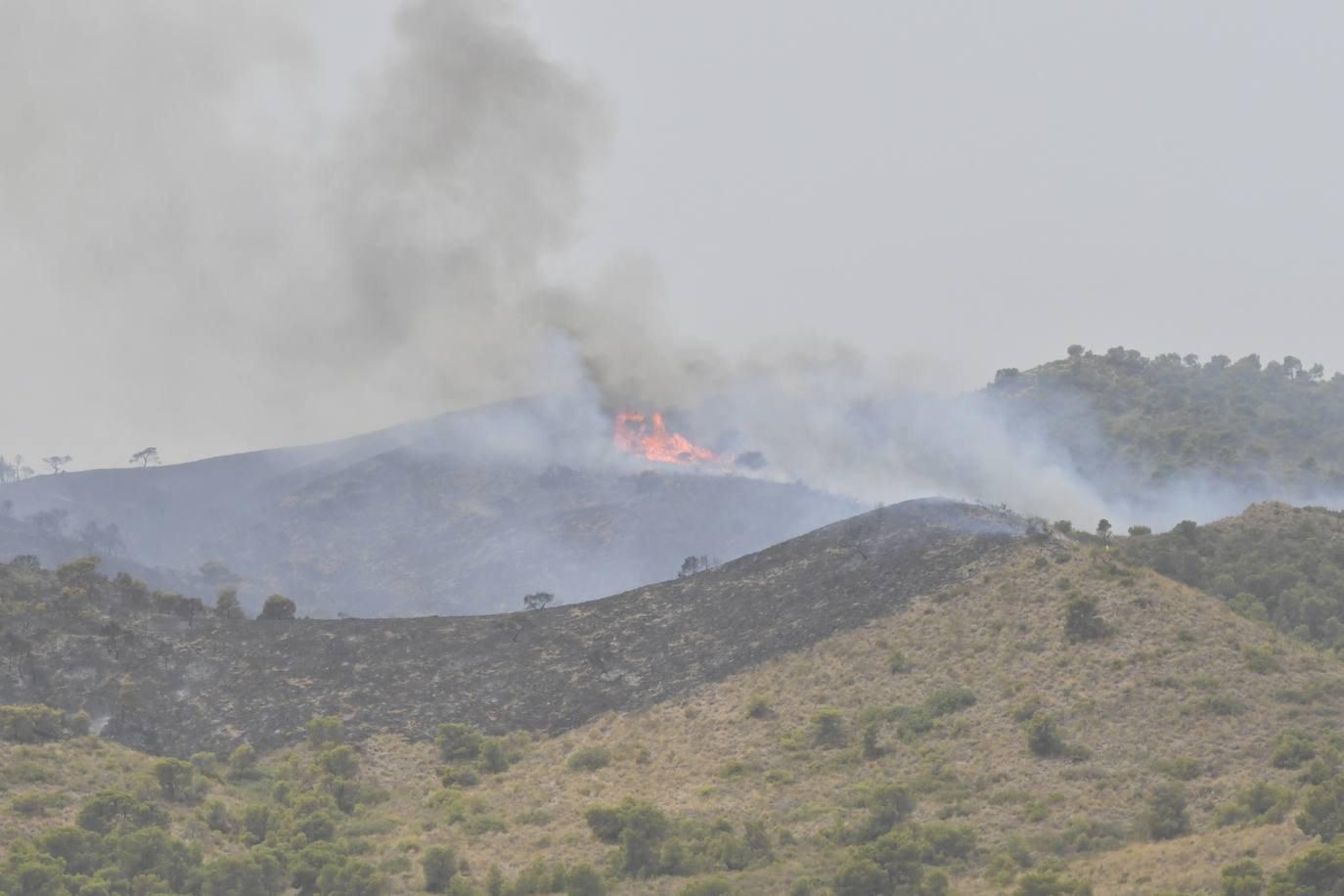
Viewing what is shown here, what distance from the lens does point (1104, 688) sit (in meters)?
72.2

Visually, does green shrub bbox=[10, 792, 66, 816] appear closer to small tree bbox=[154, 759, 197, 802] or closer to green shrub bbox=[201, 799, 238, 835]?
small tree bbox=[154, 759, 197, 802]

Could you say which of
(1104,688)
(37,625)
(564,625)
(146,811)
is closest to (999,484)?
(564,625)

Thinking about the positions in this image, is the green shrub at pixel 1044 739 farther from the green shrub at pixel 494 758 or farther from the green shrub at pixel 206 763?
the green shrub at pixel 206 763

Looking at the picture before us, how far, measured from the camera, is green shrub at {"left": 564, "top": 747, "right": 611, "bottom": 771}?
7744 centimetres

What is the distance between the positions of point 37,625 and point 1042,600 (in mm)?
60281

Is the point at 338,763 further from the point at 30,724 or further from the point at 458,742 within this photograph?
the point at 30,724

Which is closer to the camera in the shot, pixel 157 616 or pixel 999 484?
pixel 157 616

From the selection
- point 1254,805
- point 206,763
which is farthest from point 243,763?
point 1254,805

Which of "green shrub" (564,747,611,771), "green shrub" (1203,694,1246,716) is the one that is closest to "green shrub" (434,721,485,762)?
"green shrub" (564,747,611,771)

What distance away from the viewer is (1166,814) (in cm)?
5762

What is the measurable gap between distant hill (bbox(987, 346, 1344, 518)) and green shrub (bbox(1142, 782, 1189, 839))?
304 feet

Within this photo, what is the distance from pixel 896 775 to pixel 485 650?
34722mm

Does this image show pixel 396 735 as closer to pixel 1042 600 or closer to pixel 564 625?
pixel 564 625

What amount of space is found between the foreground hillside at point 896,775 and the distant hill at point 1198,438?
7138 cm
